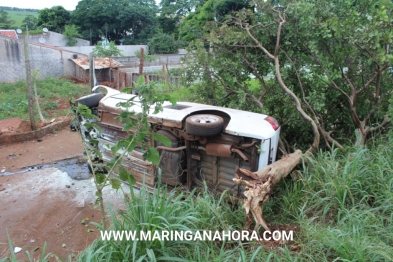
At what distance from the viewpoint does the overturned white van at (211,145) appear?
361 centimetres

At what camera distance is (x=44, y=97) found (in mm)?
12672

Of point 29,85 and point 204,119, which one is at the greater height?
point 204,119

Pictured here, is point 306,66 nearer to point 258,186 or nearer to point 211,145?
point 211,145

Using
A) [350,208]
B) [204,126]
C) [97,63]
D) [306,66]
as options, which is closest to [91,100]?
[204,126]

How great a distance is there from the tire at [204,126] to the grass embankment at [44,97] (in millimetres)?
7421

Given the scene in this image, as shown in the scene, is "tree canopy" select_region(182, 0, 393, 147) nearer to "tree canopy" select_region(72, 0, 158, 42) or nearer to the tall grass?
the tall grass

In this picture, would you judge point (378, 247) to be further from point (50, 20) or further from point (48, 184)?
point (50, 20)

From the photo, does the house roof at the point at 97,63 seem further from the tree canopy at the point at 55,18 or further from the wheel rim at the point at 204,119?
the tree canopy at the point at 55,18

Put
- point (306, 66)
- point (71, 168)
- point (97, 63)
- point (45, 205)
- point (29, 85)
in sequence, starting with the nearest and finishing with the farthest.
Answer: point (45, 205) < point (306, 66) < point (71, 168) < point (29, 85) < point (97, 63)

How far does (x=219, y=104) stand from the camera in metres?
5.78

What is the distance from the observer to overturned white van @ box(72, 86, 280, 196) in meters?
3.61

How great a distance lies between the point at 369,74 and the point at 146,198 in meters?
4.09

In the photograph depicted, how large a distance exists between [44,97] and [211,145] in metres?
11.1

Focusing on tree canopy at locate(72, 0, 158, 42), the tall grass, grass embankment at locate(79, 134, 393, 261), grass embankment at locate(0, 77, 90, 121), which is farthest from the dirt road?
tree canopy at locate(72, 0, 158, 42)
